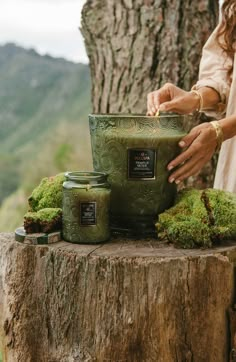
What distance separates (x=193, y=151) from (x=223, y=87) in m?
0.61

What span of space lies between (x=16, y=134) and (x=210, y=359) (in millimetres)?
5783

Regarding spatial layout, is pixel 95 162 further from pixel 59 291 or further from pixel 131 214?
pixel 59 291

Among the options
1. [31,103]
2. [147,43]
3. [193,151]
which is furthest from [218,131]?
[31,103]

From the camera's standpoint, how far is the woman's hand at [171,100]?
2.13 m

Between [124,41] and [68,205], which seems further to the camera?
[124,41]

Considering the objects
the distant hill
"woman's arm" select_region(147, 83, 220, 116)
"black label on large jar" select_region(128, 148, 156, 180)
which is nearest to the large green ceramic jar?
"black label on large jar" select_region(128, 148, 156, 180)

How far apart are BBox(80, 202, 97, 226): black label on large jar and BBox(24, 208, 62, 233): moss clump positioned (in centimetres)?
12

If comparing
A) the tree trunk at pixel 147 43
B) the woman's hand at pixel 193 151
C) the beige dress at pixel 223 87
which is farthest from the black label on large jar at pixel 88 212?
the tree trunk at pixel 147 43

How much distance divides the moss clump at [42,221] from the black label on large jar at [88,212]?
0.39 feet

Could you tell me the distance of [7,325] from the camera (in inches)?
75.1

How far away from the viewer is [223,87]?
244 centimetres

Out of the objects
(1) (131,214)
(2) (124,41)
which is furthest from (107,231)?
(2) (124,41)

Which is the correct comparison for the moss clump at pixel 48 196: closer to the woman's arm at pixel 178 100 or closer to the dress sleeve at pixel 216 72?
the woman's arm at pixel 178 100

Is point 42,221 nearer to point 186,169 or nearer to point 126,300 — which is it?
point 126,300
